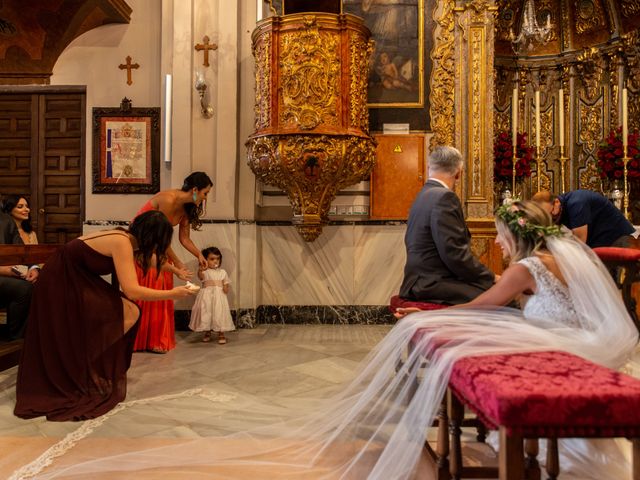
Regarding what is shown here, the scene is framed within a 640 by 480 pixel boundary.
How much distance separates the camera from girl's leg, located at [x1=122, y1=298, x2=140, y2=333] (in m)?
3.67

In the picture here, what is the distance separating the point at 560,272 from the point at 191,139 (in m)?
4.74

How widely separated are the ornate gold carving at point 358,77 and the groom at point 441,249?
7.22ft

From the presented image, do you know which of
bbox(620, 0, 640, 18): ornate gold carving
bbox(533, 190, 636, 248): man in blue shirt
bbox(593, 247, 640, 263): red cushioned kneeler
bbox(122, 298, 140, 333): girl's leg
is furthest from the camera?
bbox(620, 0, 640, 18): ornate gold carving

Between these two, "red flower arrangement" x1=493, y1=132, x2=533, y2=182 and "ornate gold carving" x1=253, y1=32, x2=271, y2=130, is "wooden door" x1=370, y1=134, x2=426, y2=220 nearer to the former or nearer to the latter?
"red flower arrangement" x1=493, y1=132, x2=533, y2=182

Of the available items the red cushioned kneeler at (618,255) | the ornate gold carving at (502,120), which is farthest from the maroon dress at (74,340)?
the ornate gold carving at (502,120)

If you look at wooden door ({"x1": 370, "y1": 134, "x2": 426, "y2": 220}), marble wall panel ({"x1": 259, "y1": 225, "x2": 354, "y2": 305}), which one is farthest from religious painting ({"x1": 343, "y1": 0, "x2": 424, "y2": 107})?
marble wall panel ({"x1": 259, "y1": 225, "x2": 354, "y2": 305})

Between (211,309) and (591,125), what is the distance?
18.6 ft

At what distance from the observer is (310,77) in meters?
5.64

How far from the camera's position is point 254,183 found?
6395 mm

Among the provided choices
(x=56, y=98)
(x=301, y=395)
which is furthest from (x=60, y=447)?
(x=56, y=98)

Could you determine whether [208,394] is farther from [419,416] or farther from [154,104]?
[154,104]

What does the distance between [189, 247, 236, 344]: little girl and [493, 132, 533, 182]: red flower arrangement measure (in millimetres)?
3758

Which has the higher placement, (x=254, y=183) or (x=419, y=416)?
(x=254, y=183)

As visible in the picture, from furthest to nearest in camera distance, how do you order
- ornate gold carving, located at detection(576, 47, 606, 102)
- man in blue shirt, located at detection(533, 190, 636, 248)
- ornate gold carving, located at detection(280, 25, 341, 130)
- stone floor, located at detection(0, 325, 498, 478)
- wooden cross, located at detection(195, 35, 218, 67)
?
ornate gold carving, located at detection(576, 47, 606, 102) < wooden cross, located at detection(195, 35, 218, 67) < ornate gold carving, located at detection(280, 25, 341, 130) < man in blue shirt, located at detection(533, 190, 636, 248) < stone floor, located at detection(0, 325, 498, 478)
